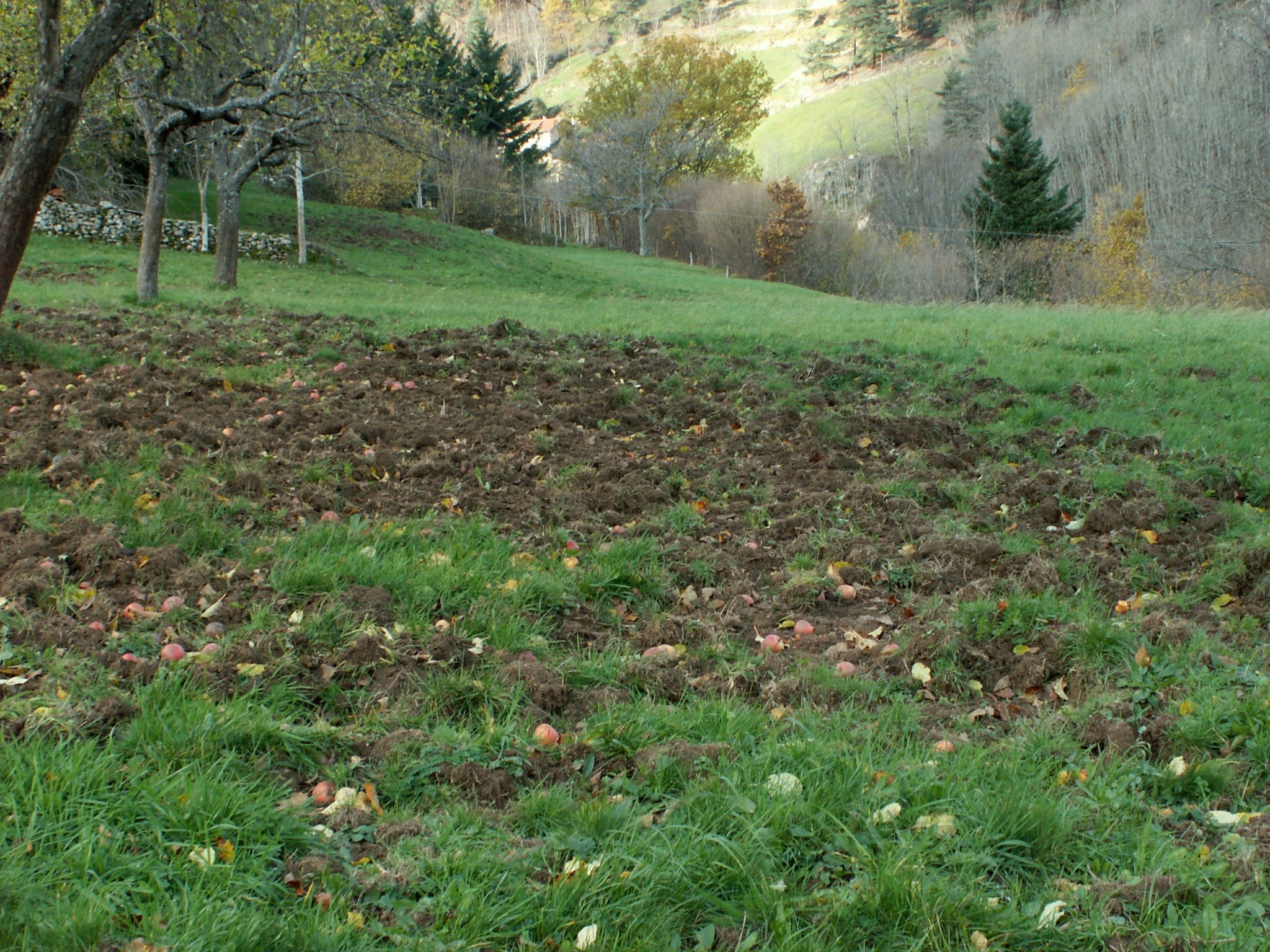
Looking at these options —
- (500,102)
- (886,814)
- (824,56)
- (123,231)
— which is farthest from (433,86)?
(824,56)

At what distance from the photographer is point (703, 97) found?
60.8 m

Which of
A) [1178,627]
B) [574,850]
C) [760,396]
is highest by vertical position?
[760,396]

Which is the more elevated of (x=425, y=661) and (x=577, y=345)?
(x=577, y=345)

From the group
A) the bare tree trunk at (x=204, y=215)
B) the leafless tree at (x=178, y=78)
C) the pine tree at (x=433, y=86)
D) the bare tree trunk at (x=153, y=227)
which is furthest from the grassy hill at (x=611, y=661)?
the bare tree trunk at (x=204, y=215)

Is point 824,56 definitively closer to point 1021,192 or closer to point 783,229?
point 783,229

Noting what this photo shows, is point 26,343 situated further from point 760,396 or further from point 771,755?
point 771,755

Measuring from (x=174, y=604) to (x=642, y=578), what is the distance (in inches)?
88.0

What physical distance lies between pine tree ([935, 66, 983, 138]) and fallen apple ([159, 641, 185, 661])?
5793cm

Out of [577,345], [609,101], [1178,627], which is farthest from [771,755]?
[609,101]

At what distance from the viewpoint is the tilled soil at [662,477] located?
13.0 feet

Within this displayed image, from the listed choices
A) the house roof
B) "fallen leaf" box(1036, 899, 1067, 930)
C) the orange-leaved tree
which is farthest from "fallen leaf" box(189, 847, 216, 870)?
the house roof

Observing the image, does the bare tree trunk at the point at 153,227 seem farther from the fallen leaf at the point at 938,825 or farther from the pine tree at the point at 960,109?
the pine tree at the point at 960,109

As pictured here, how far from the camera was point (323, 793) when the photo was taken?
105 inches

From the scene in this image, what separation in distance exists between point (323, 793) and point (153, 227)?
44.7 feet
